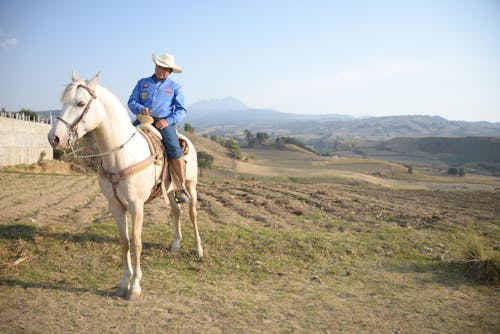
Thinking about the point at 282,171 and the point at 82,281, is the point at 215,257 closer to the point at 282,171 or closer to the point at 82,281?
the point at 82,281

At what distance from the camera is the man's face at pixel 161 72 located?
19.8 ft

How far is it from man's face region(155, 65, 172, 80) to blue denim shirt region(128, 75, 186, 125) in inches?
2.9

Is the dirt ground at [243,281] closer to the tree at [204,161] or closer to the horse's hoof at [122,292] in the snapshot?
the horse's hoof at [122,292]

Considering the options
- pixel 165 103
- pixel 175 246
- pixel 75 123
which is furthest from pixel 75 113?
pixel 175 246

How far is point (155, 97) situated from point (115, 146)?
58.1 inches

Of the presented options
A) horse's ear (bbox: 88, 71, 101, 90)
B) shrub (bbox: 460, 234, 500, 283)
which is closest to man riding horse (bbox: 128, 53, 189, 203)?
horse's ear (bbox: 88, 71, 101, 90)

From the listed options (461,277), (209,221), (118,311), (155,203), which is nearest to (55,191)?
(155,203)

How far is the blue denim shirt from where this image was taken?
594 centimetres

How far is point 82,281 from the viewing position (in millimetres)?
5547

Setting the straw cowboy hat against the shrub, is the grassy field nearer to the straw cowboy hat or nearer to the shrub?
the shrub

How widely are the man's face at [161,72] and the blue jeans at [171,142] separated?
0.95m

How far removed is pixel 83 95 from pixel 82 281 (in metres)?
3.19

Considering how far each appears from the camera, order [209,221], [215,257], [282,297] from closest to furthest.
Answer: [282,297]
[215,257]
[209,221]

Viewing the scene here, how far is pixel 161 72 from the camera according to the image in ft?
19.9
